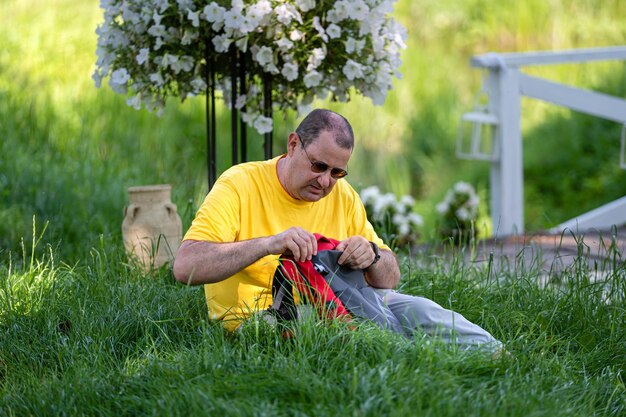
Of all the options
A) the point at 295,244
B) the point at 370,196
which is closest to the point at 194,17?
the point at 295,244

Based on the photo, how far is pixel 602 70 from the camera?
12.8 metres

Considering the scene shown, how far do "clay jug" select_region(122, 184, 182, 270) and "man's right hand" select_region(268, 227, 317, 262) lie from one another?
176 centimetres

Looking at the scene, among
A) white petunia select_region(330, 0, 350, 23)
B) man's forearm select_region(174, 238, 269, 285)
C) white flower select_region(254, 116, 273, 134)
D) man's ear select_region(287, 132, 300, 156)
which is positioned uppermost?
white petunia select_region(330, 0, 350, 23)

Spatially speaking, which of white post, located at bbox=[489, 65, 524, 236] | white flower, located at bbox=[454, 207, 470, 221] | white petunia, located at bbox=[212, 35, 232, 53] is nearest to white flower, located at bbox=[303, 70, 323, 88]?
white petunia, located at bbox=[212, 35, 232, 53]

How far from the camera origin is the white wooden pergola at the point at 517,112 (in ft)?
26.3

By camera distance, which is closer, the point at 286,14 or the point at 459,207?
the point at 286,14

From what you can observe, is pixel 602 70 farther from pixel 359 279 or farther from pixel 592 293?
pixel 359 279

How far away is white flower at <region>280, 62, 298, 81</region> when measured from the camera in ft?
16.9

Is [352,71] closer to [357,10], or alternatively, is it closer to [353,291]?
[357,10]

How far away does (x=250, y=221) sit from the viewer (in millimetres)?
4012

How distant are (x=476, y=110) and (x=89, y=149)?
3115 millimetres

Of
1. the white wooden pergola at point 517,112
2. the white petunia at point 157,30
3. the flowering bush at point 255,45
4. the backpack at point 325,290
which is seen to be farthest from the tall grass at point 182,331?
the white wooden pergola at point 517,112

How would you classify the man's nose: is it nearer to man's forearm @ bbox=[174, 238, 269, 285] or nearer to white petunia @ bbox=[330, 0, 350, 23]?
man's forearm @ bbox=[174, 238, 269, 285]

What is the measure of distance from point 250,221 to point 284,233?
1.19ft
